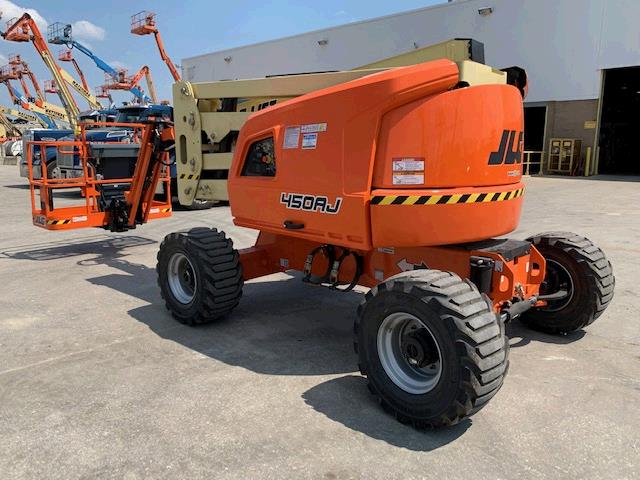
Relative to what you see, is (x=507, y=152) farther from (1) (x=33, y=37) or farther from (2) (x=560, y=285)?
(1) (x=33, y=37)

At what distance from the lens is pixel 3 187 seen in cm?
1912

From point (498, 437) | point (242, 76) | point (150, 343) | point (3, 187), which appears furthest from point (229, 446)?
point (242, 76)

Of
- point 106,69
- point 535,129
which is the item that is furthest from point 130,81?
point 535,129

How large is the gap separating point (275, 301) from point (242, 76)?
32987 mm

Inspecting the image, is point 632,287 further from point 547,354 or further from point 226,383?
point 226,383

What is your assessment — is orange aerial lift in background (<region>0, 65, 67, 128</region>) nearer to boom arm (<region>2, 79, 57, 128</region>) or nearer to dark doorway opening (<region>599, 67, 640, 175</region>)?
boom arm (<region>2, 79, 57, 128</region>)

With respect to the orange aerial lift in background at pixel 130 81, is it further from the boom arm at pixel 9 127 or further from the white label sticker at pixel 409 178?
the white label sticker at pixel 409 178

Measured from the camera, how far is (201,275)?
4980 millimetres

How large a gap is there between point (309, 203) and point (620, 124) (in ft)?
108

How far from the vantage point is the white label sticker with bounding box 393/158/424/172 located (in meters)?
3.78

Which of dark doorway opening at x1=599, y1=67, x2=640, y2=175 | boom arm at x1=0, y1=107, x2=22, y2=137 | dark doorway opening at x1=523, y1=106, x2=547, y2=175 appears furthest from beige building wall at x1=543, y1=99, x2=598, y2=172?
boom arm at x1=0, y1=107, x2=22, y2=137

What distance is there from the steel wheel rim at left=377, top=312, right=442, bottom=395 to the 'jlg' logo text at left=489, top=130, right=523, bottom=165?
1328 millimetres

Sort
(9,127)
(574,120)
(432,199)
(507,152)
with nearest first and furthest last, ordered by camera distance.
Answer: (432,199) → (507,152) → (574,120) → (9,127)

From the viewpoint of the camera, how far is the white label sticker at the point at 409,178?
380 cm
